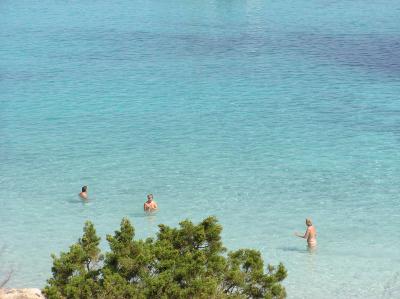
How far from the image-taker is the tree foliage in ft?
38.6

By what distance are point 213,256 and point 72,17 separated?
36.2 m

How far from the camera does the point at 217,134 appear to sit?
28125 mm

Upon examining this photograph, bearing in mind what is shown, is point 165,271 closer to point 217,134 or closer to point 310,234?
point 310,234

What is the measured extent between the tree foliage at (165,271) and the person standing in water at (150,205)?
8939mm

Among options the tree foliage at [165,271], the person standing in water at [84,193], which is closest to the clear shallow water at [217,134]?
the person standing in water at [84,193]

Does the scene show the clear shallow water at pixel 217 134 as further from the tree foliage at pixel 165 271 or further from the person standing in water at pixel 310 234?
the tree foliage at pixel 165 271

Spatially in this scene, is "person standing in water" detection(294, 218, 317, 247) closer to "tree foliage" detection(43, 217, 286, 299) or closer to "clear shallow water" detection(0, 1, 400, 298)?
"clear shallow water" detection(0, 1, 400, 298)

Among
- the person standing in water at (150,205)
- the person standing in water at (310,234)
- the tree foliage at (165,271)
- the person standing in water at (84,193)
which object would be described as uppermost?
the person standing in water at (84,193)

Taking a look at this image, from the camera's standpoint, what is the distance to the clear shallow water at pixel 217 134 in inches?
818

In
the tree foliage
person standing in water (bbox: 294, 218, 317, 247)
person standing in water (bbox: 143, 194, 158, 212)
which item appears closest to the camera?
the tree foliage

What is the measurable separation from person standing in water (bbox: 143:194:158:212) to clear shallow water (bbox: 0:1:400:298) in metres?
0.28

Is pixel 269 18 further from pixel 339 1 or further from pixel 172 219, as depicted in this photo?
pixel 172 219

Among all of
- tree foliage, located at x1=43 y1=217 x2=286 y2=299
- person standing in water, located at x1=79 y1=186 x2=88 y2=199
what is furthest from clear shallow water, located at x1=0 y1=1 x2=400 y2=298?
tree foliage, located at x1=43 y1=217 x2=286 y2=299

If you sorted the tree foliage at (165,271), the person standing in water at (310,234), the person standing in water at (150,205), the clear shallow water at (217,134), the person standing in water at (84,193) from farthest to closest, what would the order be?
the person standing in water at (84,193)
the person standing in water at (150,205)
the clear shallow water at (217,134)
the person standing in water at (310,234)
the tree foliage at (165,271)
